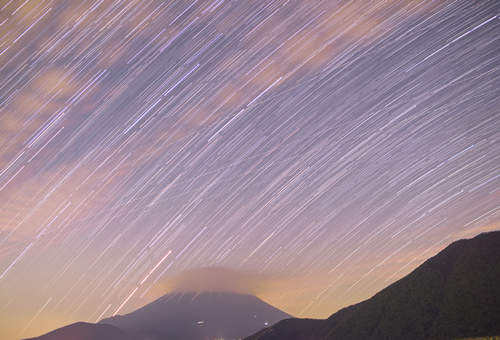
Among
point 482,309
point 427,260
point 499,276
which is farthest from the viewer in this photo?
point 427,260

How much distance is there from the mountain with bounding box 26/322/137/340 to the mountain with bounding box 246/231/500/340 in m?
124

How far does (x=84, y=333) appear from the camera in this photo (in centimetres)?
14775

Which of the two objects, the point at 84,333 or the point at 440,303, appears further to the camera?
the point at 84,333

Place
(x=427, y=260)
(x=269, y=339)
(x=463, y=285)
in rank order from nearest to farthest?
(x=463, y=285)
(x=427, y=260)
(x=269, y=339)

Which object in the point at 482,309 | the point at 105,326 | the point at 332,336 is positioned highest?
the point at 105,326

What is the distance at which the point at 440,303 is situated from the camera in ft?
138

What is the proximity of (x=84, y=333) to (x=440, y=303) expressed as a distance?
149848 millimetres

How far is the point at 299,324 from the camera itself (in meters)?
67.1

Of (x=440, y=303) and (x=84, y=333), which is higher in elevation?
(x=84, y=333)

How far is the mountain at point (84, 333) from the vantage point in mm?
142125

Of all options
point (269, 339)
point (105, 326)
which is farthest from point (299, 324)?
point (105, 326)

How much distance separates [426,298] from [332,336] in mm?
13780

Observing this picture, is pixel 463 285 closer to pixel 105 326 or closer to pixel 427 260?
pixel 427 260

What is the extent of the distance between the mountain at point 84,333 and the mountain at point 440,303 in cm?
12372
